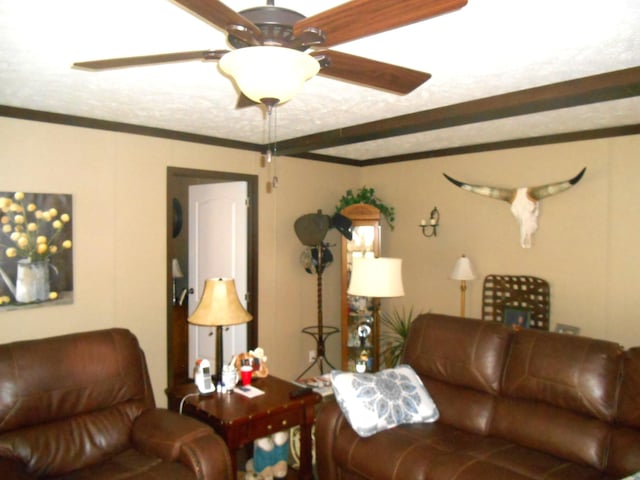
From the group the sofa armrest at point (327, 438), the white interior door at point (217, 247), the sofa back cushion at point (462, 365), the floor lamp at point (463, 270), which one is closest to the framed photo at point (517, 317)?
the floor lamp at point (463, 270)

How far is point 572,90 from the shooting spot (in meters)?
2.52

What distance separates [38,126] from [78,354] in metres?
1.60

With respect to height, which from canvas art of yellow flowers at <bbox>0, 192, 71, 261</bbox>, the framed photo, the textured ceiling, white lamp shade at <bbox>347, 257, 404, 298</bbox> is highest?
the textured ceiling

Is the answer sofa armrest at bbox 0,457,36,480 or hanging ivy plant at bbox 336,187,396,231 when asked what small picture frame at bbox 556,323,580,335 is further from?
sofa armrest at bbox 0,457,36,480

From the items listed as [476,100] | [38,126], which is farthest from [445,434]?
[38,126]

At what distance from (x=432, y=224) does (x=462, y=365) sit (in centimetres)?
219

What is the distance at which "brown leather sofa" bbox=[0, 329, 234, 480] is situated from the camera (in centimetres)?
227

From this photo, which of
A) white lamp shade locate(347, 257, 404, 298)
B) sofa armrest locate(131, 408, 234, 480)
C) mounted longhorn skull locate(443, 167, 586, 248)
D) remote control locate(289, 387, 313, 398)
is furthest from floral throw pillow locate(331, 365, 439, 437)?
mounted longhorn skull locate(443, 167, 586, 248)

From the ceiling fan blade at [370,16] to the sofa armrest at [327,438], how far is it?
2155 mm

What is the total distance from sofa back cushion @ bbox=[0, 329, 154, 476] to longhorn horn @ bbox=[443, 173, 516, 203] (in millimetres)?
3206

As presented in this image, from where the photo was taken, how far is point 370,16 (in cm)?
121

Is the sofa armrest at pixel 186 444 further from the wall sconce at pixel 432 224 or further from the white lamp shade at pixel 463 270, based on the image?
the wall sconce at pixel 432 224

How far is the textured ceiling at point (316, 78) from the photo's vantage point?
1.75 m

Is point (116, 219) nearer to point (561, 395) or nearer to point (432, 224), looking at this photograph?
point (432, 224)
